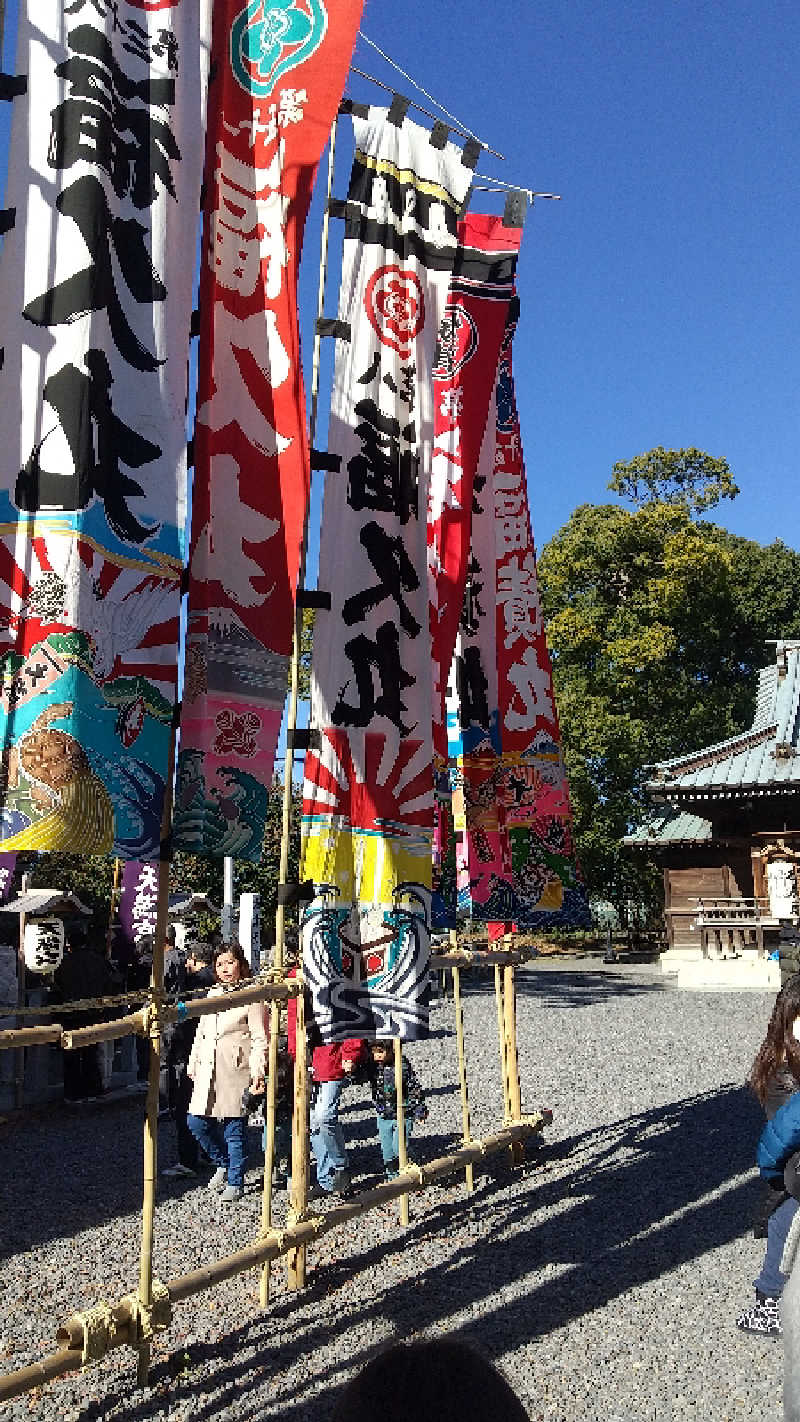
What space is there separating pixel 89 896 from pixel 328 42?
1368 cm

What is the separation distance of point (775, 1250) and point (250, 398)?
14.5 feet

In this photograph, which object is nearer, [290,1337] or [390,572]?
[290,1337]

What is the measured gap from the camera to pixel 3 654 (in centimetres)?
348

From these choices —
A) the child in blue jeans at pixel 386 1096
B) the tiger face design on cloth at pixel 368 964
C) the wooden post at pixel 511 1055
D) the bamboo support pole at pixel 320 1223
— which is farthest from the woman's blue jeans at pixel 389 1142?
the tiger face design on cloth at pixel 368 964

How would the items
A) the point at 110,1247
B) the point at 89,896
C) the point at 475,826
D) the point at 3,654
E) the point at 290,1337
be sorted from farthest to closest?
the point at 89,896 < the point at 475,826 < the point at 110,1247 < the point at 290,1337 < the point at 3,654

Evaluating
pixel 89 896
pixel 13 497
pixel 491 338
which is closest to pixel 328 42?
pixel 491 338

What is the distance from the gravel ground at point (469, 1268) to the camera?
396 cm

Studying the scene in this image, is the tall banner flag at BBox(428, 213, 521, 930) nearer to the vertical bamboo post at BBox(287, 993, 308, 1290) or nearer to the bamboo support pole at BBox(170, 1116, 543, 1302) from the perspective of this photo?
the bamboo support pole at BBox(170, 1116, 543, 1302)

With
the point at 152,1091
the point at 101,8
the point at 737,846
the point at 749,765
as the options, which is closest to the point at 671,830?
the point at 737,846

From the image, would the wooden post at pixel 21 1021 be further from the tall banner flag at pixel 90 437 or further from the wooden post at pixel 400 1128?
the tall banner flag at pixel 90 437

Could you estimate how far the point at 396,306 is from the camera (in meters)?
5.36

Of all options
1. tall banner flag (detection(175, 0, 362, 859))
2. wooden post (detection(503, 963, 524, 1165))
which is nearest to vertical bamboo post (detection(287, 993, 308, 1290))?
tall banner flag (detection(175, 0, 362, 859))

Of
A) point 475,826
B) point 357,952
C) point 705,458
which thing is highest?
point 705,458

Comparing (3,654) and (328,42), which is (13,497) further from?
(328,42)
